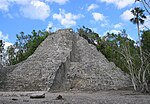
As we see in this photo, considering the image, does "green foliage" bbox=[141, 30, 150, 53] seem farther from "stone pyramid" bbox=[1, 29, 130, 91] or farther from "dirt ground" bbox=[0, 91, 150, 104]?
"dirt ground" bbox=[0, 91, 150, 104]

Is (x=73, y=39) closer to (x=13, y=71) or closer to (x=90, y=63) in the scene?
(x=90, y=63)

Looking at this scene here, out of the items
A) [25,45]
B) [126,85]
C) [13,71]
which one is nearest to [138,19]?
[126,85]

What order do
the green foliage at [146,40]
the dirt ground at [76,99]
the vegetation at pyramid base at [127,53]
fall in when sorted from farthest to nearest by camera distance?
the green foliage at [146,40], the vegetation at pyramid base at [127,53], the dirt ground at [76,99]

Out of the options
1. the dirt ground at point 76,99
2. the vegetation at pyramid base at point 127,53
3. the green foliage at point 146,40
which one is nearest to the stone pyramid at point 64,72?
the vegetation at pyramid base at point 127,53

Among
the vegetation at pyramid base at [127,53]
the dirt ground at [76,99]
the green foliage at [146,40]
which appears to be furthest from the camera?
the green foliage at [146,40]

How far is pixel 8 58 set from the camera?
55.9 m

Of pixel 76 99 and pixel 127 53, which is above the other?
pixel 127 53

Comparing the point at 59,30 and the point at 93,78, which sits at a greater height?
the point at 59,30

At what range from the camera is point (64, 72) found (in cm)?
3278

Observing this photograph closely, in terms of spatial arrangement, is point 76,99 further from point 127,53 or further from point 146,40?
point 146,40

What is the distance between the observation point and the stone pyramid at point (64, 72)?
31031 millimetres

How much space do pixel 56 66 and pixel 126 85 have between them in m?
9.07

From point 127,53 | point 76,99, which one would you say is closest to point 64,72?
point 127,53

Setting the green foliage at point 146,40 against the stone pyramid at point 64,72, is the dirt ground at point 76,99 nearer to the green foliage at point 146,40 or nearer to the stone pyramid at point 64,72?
the stone pyramid at point 64,72
